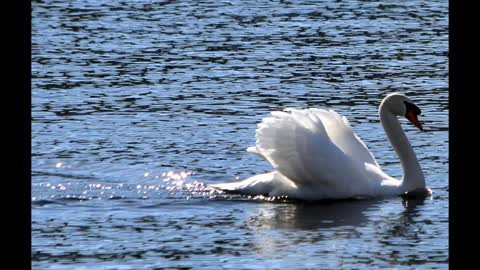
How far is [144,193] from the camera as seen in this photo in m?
12.1

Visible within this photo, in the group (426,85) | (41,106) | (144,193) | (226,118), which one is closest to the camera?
(144,193)

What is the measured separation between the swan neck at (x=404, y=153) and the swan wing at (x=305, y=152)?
47cm

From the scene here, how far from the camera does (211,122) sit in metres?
15.6

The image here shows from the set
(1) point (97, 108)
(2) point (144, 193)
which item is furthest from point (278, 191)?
(1) point (97, 108)

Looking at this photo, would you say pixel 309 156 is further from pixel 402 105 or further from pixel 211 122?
pixel 211 122

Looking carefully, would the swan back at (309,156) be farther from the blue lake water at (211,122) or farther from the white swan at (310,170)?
the blue lake water at (211,122)

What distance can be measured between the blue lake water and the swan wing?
1.18ft

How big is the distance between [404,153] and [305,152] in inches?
52.2

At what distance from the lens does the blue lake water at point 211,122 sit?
9.68 metres

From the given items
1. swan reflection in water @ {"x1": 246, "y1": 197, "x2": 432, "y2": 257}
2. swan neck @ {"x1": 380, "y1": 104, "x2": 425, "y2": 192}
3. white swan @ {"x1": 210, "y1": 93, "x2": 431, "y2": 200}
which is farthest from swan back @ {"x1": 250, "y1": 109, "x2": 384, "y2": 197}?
swan neck @ {"x1": 380, "y1": 104, "x2": 425, "y2": 192}

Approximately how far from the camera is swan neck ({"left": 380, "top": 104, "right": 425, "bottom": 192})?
12.2m

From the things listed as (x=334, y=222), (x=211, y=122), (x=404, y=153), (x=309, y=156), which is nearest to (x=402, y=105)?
(x=404, y=153)
